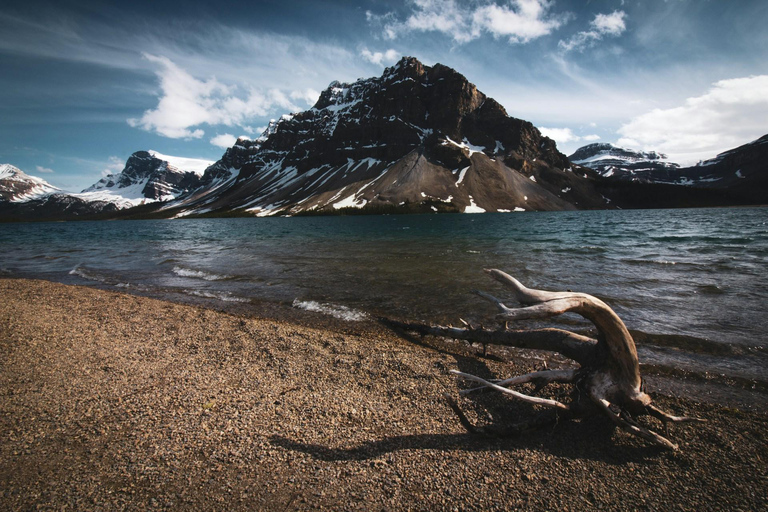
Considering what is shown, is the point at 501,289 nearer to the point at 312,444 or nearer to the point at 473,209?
the point at 312,444

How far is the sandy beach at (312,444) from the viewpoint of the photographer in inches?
165

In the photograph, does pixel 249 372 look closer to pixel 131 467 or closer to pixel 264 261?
pixel 131 467

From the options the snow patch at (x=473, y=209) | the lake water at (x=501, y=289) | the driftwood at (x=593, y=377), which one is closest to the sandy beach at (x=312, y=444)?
the driftwood at (x=593, y=377)

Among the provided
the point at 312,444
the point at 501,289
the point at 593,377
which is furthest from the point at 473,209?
the point at 312,444

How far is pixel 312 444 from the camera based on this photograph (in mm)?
5109

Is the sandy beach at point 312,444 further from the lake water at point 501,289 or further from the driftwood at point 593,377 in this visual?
the lake water at point 501,289

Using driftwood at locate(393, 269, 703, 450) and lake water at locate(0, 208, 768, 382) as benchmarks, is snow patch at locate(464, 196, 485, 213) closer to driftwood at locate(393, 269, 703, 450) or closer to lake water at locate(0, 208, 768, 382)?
lake water at locate(0, 208, 768, 382)

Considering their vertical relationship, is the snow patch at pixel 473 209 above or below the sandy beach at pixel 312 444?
above

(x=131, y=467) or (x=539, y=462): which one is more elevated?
(x=131, y=467)

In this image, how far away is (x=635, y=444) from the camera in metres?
5.22

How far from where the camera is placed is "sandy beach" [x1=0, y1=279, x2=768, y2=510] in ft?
13.7

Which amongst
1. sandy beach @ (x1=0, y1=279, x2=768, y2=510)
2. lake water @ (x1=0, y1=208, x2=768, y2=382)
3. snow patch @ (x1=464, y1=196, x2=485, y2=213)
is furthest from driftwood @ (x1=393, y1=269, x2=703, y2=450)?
snow patch @ (x1=464, y1=196, x2=485, y2=213)

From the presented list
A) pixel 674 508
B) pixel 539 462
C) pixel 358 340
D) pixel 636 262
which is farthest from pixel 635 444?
pixel 636 262

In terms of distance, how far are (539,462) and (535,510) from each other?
947 millimetres
